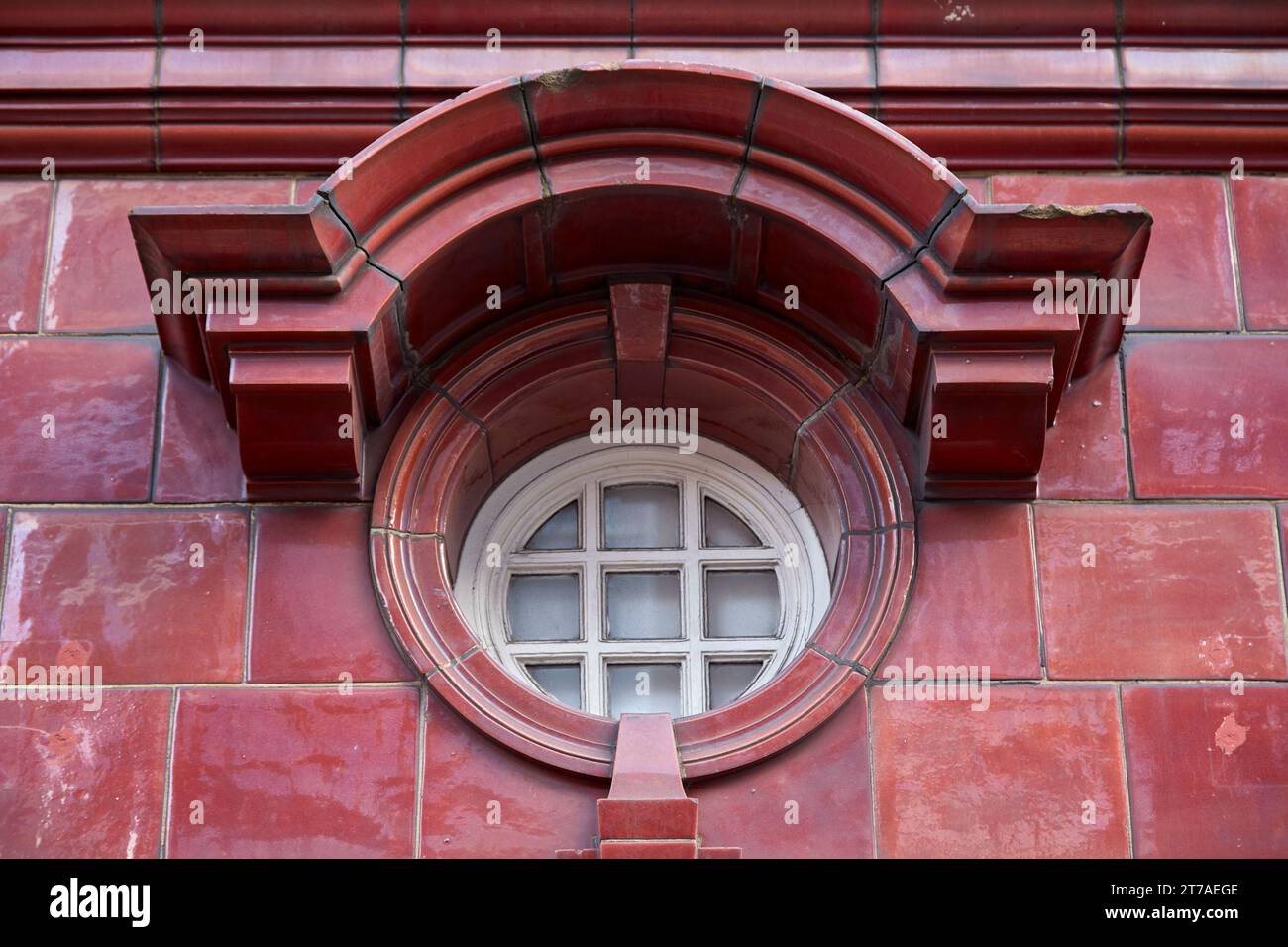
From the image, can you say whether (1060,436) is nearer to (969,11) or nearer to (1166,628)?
(1166,628)

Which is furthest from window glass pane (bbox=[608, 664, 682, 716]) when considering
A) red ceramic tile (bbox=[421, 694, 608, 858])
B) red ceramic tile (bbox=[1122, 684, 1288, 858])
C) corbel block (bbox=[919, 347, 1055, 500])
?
red ceramic tile (bbox=[1122, 684, 1288, 858])

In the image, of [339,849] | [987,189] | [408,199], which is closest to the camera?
[339,849]

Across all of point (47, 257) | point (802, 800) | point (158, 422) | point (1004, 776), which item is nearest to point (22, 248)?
point (47, 257)

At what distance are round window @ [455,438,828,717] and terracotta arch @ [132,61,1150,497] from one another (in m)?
0.65

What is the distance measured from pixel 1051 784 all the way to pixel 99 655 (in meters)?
3.23

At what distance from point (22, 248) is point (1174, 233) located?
171 inches

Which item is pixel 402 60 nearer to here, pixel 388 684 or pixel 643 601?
pixel 643 601

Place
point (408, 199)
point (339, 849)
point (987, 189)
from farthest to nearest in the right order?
point (987, 189) → point (408, 199) → point (339, 849)

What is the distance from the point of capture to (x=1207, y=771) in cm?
654

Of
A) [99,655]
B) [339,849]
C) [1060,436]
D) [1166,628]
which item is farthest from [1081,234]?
[99,655]

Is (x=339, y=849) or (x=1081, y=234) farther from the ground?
(x=1081, y=234)

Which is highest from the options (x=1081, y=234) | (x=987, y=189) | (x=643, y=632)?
(x=987, y=189)

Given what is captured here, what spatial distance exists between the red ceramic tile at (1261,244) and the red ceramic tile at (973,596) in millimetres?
1277

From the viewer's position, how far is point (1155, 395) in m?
7.21
